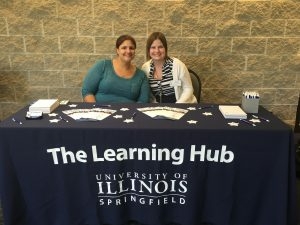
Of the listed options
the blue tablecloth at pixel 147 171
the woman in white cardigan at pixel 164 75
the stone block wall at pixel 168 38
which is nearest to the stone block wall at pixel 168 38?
the stone block wall at pixel 168 38

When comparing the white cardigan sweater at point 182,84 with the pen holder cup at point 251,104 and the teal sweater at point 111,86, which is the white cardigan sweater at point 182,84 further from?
the pen holder cup at point 251,104

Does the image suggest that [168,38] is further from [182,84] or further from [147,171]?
[147,171]

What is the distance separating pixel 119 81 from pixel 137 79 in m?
0.14

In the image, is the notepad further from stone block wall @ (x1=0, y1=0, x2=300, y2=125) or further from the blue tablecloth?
stone block wall @ (x1=0, y1=0, x2=300, y2=125)

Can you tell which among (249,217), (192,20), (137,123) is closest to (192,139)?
(137,123)

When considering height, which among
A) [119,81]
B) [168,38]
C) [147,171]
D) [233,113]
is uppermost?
[168,38]

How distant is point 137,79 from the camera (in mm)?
2229

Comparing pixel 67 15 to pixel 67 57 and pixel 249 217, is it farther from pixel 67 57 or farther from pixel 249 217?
pixel 249 217

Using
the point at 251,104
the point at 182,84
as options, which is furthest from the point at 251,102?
the point at 182,84

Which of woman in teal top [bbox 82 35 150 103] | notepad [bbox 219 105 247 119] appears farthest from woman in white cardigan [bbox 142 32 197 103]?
notepad [bbox 219 105 247 119]

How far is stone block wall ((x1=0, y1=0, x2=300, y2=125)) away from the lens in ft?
8.82

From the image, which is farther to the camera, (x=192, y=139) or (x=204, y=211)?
(x=204, y=211)

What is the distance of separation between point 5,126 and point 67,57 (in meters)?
1.49

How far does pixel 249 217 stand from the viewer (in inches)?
63.3
